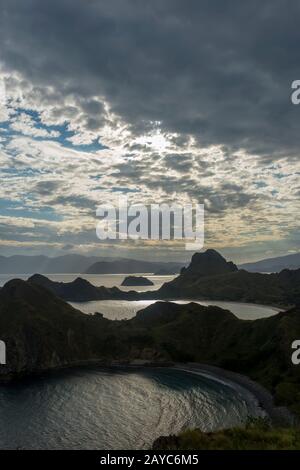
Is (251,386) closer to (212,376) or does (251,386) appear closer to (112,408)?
(212,376)

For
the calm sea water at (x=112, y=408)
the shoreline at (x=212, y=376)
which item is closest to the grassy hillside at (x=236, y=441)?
the calm sea water at (x=112, y=408)

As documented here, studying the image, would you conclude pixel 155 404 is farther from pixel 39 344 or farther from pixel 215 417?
pixel 39 344

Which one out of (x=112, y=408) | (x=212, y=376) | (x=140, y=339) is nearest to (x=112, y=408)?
(x=112, y=408)

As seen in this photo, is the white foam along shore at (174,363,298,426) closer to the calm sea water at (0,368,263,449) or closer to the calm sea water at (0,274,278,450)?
the calm sea water at (0,274,278,450)

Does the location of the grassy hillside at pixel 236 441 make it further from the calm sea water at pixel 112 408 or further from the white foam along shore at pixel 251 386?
the white foam along shore at pixel 251 386

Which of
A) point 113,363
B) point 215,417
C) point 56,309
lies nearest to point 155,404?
point 215,417
